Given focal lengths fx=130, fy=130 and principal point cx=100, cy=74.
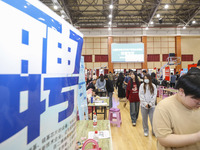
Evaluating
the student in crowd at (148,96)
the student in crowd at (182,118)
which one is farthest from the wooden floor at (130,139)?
the student in crowd at (182,118)

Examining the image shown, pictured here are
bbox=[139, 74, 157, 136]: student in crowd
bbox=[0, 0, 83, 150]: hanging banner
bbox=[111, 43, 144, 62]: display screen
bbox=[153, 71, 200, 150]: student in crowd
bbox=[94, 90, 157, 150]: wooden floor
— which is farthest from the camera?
bbox=[111, 43, 144, 62]: display screen

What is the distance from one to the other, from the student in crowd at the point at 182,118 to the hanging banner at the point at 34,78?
73cm

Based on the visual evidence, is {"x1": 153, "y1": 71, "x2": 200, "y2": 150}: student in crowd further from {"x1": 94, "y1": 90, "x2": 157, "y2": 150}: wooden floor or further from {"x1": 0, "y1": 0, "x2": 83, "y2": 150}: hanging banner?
{"x1": 94, "y1": 90, "x2": 157, "y2": 150}: wooden floor

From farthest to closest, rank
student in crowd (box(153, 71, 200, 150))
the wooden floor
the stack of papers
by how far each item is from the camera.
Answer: the wooden floor < the stack of papers < student in crowd (box(153, 71, 200, 150))

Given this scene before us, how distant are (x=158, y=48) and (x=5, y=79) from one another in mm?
15248

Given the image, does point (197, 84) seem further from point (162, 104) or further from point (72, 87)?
point (72, 87)

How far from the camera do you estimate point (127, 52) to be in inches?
523

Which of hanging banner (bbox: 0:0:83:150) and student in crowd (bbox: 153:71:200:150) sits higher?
hanging banner (bbox: 0:0:83:150)

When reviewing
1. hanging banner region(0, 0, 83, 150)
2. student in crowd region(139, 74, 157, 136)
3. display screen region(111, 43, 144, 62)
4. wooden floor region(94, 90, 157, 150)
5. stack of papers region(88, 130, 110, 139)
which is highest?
display screen region(111, 43, 144, 62)

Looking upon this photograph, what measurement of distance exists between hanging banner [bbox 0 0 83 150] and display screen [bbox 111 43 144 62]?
12.9 meters

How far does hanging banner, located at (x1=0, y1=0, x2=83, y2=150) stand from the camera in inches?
13.3

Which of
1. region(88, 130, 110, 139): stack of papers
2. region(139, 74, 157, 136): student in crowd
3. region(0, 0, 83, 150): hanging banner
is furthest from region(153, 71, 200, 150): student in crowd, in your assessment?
region(139, 74, 157, 136): student in crowd

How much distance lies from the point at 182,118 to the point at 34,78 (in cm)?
106

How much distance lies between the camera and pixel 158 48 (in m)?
13.8
